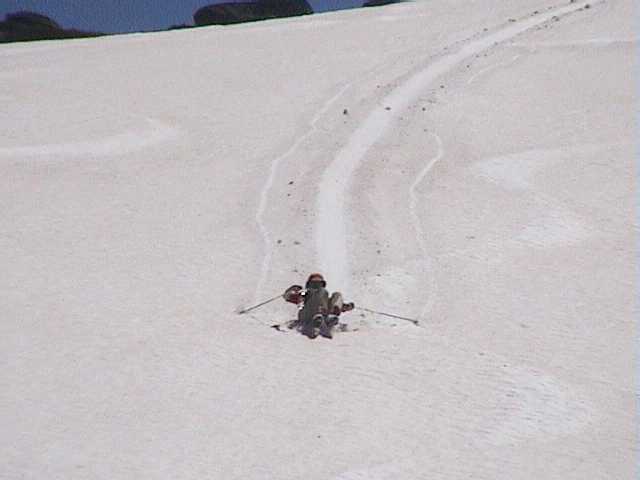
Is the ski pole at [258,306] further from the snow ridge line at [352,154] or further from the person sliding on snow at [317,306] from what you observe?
the snow ridge line at [352,154]

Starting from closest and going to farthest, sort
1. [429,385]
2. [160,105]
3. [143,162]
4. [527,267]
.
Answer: [429,385] < [527,267] < [143,162] < [160,105]

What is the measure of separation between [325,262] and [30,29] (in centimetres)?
2632

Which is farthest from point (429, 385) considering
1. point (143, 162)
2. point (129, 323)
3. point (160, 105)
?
point (160, 105)

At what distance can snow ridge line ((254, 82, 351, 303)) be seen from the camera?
36.2 ft

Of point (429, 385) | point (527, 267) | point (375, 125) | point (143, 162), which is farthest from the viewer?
point (375, 125)

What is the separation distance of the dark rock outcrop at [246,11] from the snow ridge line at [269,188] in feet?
56.2

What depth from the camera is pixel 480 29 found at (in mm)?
24219

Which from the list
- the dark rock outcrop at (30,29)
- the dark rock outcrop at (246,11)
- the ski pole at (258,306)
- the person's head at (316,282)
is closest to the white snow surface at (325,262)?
the ski pole at (258,306)

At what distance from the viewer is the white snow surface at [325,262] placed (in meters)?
7.50

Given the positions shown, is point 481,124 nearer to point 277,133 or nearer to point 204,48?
point 277,133

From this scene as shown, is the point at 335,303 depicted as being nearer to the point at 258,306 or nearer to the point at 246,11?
the point at 258,306

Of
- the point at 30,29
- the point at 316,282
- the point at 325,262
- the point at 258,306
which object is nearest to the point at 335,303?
the point at 316,282

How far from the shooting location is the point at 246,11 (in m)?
36.2

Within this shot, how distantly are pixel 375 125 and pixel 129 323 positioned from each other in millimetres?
8447
